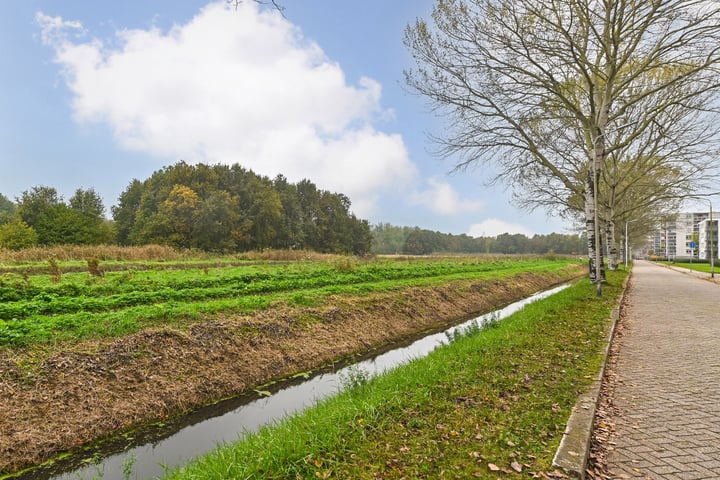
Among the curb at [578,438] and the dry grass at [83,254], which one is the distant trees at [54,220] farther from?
the curb at [578,438]

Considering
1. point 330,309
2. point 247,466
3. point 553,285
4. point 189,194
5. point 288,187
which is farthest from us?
point 288,187

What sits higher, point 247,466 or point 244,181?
point 244,181

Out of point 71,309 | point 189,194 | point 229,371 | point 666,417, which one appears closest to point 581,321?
point 666,417

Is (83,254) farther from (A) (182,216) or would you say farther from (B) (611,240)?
(B) (611,240)

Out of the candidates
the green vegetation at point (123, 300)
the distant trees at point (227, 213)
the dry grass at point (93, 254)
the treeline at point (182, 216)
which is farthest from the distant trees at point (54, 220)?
the green vegetation at point (123, 300)

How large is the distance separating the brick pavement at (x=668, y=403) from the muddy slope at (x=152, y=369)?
5.77 meters

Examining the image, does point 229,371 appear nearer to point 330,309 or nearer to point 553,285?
point 330,309

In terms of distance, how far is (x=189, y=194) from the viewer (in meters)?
48.4

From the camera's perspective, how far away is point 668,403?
4793mm

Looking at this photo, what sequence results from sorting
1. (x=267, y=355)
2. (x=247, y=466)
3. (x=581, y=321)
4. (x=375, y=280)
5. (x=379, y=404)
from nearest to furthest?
(x=247, y=466) < (x=379, y=404) < (x=267, y=355) < (x=581, y=321) < (x=375, y=280)

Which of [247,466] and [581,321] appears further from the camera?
[581,321]

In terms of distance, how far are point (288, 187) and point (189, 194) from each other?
21.9m

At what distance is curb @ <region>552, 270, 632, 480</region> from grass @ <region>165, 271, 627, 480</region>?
9 centimetres

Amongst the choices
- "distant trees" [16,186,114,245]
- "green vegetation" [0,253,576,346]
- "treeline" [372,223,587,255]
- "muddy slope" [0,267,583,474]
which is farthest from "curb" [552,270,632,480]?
"treeline" [372,223,587,255]
